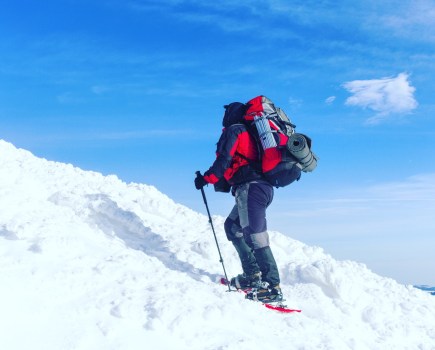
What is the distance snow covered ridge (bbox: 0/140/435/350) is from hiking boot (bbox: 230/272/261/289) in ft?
1.07

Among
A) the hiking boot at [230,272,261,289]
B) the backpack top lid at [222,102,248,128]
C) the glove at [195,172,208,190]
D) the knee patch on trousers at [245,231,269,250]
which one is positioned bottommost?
the hiking boot at [230,272,261,289]

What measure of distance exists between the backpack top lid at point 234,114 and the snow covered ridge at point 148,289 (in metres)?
2.71

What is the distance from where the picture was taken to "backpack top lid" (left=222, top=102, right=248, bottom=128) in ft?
25.7

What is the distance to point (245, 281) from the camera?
809 cm

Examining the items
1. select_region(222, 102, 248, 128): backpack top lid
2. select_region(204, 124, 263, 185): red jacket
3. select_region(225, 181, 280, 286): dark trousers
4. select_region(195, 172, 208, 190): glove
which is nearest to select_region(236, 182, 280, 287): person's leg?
select_region(225, 181, 280, 286): dark trousers

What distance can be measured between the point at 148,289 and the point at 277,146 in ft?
9.87

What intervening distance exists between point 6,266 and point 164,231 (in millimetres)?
4950

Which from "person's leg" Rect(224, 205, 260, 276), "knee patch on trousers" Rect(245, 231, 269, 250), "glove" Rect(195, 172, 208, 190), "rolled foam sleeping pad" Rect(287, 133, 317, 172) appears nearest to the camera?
"rolled foam sleeping pad" Rect(287, 133, 317, 172)

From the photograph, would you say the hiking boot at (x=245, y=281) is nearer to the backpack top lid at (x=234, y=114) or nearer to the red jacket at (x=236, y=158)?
the red jacket at (x=236, y=158)

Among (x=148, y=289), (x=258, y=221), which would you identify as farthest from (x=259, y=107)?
(x=148, y=289)

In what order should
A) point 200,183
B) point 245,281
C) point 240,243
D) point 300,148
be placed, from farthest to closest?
point 240,243, point 245,281, point 200,183, point 300,148

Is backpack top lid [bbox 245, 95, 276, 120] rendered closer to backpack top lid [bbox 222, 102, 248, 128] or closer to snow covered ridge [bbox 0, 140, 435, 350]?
backpack top lid [bbox 222, 102, 248, 128]

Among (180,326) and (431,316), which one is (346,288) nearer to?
(431,316)

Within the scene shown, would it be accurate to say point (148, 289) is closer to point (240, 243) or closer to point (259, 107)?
point (240, 243)
